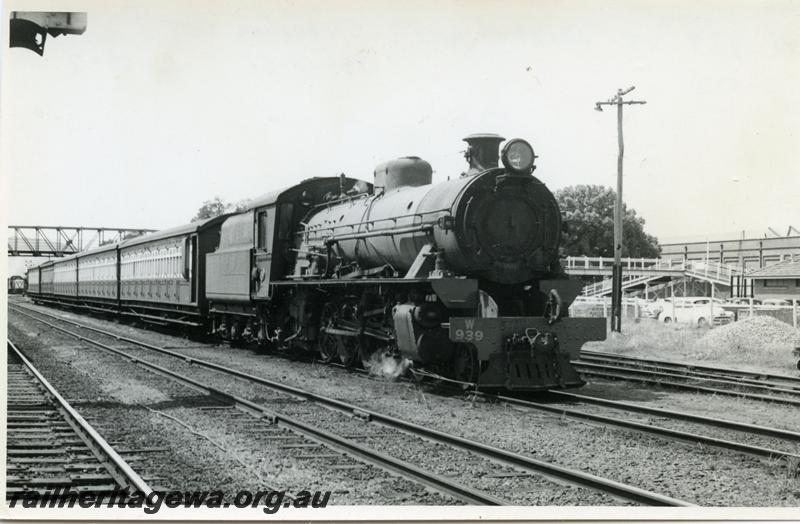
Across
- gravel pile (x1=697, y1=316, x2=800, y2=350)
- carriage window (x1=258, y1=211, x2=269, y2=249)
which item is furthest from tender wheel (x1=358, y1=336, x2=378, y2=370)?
gravel pile (x1=697, y1=316, x2=800, y2=350)

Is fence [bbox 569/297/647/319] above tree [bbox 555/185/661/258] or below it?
below

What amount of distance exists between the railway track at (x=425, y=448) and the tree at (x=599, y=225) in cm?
4271

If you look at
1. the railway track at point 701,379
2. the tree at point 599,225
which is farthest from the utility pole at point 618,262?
the tree at point 599,225

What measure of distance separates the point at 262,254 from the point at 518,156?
721 centimetres

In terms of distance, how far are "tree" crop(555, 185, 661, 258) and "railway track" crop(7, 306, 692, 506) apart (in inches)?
1682

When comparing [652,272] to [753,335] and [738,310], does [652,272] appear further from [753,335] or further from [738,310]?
[753,335]

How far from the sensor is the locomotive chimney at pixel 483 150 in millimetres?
11156

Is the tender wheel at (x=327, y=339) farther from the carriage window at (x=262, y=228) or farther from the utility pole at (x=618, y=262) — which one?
the utility pole at (x=618, y=262)

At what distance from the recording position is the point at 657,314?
27703 millimetres

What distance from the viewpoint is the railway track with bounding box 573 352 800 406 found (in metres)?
11.2

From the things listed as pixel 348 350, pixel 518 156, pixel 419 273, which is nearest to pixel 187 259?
pixel 348 350

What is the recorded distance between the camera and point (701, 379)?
12.3m

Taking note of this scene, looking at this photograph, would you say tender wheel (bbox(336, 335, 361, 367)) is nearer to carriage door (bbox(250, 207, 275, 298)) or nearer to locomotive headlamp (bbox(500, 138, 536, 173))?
carriage door (bbox(250, 207, 275, 298))

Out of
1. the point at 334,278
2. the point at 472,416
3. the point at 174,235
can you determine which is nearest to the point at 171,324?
the point at 174,235
